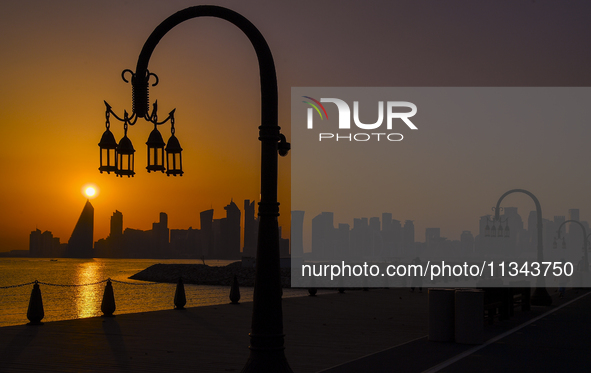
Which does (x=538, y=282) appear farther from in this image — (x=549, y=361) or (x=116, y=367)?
(x=116, y=367)

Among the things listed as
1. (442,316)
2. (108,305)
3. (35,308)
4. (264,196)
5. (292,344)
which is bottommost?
(292,344)

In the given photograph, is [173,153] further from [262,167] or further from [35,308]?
[35,308]

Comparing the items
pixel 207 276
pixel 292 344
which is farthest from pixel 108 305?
pixel 207 276

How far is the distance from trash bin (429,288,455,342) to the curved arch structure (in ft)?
23.5

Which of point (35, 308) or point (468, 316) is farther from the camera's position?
point (35, 308)

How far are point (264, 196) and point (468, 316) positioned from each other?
25.1 ft

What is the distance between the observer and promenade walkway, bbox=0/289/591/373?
1180cm

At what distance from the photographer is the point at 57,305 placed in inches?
2594

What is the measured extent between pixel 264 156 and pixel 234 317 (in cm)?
1291

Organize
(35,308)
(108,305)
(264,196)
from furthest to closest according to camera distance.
A: (108,305) → (35,308) → (264,196)

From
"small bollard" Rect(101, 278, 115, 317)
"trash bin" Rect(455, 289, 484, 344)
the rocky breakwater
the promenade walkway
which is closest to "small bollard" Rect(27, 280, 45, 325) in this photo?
the promenade walkway

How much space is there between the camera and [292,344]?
15070 millimetres

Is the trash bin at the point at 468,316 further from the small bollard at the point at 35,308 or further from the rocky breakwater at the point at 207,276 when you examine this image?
the rocky breakwater at the point at 207,276

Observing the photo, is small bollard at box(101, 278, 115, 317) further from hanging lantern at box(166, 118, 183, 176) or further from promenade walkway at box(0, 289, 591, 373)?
hanging lantern at box(166, 118, 183, 176)
